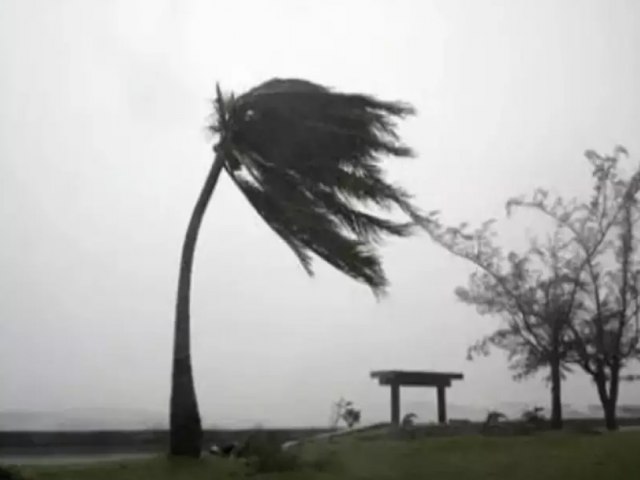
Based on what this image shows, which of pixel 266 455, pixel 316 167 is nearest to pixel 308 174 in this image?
pixel 316 167

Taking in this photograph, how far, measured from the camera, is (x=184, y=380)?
733cm

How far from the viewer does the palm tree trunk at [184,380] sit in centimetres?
716

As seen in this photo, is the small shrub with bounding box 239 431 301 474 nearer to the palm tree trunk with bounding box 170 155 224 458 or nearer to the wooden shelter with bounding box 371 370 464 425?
the palm tree trunk with bounding box 170 155 224 458

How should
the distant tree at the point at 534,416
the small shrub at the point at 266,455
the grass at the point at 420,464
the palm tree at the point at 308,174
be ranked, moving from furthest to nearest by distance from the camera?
the distant tree at the point at 534,416 → the palm tree at the point at 308,174 → the small shrub at the point at 266,455 → the grass at the point at 420,464

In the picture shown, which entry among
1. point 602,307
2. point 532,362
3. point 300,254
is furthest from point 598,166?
point 300,254

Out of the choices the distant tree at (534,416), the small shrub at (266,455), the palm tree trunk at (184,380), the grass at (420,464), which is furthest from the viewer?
the distant tree at (534,416)

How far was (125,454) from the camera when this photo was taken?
22.3 feet

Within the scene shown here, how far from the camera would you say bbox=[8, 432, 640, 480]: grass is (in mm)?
6574

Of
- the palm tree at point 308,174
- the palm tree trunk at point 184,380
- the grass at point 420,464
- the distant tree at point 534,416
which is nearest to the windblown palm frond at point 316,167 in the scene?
the palm tree at point 308,174

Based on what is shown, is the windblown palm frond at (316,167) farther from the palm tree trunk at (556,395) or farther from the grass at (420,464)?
the palm tree trunk at (556,395)

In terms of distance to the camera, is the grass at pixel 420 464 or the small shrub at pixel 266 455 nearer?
the grass at pixel 420 464

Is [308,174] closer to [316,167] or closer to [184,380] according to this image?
[316,167]

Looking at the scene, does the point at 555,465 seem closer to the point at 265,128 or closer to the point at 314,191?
the point at 314,191

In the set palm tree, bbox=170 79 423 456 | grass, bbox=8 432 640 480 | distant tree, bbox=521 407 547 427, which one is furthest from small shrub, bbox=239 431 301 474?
distant tree, bbox=521 407 547 427
